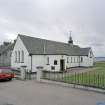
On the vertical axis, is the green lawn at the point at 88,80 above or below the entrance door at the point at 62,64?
below

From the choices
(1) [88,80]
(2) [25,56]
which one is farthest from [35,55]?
(1) [88,80]

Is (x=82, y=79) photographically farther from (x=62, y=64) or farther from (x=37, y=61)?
(x=62, y=64)

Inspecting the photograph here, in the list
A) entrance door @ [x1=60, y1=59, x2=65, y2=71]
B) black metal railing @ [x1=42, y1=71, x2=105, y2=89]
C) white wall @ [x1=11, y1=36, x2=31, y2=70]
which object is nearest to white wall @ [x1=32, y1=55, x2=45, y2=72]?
white wall @ [x1=11, y1=36, x2=31, y2=70]

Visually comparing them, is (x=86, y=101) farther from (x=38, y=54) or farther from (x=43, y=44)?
(x=43, y=44)

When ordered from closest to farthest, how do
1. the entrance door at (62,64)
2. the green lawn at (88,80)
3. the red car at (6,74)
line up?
the green lawn at (88,80) < the red car at (6,74) < the entrance door at (62,64)

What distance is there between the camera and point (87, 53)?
40906 mm

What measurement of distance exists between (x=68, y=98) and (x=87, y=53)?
32.3 m

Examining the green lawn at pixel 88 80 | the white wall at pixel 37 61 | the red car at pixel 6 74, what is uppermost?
the white wall at pixel 37 61

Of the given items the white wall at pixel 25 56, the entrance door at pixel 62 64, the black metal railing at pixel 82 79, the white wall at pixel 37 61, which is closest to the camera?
the black metal railing at pixel 82 79

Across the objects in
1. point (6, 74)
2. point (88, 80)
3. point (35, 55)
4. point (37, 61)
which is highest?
point (35, 55)

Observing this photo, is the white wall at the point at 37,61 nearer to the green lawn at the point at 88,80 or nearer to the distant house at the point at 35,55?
the distant house at the point at 35,55

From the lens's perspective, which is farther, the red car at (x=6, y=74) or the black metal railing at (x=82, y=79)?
the red car at (x=6, y=74)

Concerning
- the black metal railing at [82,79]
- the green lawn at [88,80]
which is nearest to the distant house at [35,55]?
the black metal railing at [82,79]

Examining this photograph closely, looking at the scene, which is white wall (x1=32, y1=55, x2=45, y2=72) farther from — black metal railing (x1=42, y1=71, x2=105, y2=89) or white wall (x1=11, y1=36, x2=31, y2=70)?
black metal railing (x1=42, y1=71, x2=105, y2=89)
